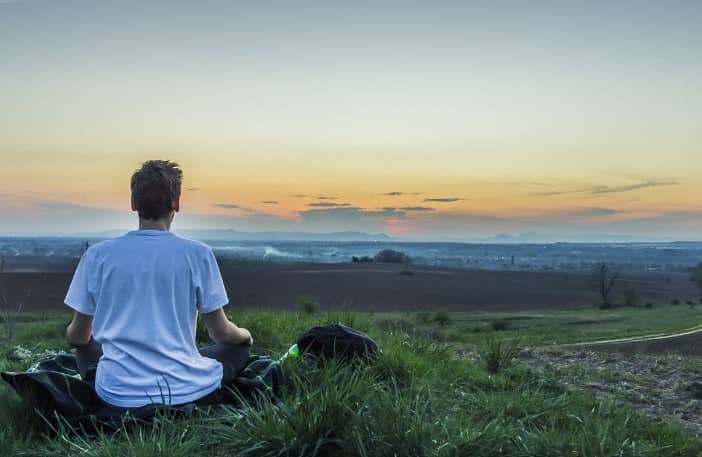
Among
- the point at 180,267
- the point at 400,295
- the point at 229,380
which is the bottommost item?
the point at 400,295

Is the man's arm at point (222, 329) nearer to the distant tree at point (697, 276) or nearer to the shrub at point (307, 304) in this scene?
the shrub at point (307, 304)

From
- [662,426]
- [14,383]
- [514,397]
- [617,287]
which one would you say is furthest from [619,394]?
[617,287]

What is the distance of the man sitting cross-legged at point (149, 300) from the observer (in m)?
3.96

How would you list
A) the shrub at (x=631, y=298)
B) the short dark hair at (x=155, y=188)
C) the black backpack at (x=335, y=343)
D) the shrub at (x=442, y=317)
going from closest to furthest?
the short dark hair at (x=155, y=188) → the black backpack at (x=335, y=343) → the shrub at (x=442, y=317) → the shrub at (x=631, y=298)

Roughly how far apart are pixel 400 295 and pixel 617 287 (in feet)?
56.4

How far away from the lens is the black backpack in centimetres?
557

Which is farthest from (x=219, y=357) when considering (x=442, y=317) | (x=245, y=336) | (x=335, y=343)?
(x=442, y=317)

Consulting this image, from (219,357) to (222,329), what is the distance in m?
0.46

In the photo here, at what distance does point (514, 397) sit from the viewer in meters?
5.21

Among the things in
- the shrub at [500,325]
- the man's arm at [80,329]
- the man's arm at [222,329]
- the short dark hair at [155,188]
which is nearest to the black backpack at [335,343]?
the man's arm at [222,329]

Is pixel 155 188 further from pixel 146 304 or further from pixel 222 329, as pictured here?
pixel 222 329

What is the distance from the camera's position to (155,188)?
3916 millimetres

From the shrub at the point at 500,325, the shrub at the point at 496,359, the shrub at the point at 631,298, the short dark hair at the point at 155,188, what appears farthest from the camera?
the shrub at the point at 631,298

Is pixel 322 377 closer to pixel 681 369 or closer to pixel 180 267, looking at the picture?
pixel 180 267
